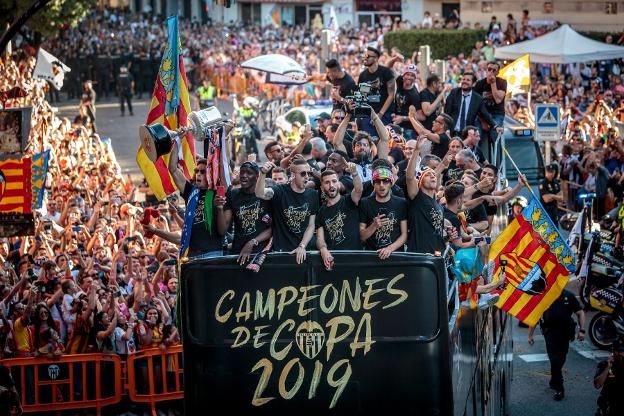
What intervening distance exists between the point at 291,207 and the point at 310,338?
5.48 ft

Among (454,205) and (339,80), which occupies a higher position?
(339,80)

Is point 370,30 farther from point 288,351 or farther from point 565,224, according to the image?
point 288,351

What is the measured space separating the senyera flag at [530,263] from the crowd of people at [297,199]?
0.33m

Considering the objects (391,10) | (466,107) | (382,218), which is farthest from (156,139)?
(391,10)

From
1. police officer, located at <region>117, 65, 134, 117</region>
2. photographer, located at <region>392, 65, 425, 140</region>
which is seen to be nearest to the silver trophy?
photographer, located at <region>392, 65, 425, 140</region>

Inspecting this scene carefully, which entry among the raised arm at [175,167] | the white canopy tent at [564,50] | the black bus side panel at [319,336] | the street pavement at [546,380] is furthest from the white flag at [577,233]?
the white canopy tent at [564,50]

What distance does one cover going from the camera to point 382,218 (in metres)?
10.3

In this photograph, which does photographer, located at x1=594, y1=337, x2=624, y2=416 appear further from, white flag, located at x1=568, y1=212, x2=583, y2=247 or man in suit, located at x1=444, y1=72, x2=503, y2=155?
white flag, located at x1=568, y1=212, x2=583, y2=247

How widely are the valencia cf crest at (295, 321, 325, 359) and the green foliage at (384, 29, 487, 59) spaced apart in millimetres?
37271

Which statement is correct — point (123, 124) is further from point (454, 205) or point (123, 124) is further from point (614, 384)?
point (614, 384)

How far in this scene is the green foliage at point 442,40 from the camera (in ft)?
150

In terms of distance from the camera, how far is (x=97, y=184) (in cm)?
2197

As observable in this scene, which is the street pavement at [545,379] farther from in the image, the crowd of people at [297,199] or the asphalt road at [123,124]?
the asphalt road at [123,124]

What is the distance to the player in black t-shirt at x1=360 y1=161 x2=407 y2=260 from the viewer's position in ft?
33.7
